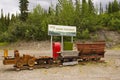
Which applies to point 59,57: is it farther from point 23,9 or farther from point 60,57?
point 23,9

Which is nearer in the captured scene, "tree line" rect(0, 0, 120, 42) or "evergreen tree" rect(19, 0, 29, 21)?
"tree line" rect(0, 0, 120, 42)

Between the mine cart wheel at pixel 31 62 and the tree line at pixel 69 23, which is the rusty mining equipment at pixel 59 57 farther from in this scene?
the tree line at pixel 69 23

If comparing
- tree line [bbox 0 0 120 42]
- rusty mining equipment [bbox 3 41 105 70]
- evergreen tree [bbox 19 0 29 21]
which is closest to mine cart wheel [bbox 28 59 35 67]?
rusty mining equipment [bbox 3 41 105 70]

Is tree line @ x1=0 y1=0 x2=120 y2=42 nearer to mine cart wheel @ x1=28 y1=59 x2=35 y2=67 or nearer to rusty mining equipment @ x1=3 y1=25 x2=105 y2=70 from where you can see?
rusty mining equipment @ x1=3 y1=25 x2=105 y2=70

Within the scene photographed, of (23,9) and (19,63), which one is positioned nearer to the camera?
(19,63)

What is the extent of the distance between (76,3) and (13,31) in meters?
19.0

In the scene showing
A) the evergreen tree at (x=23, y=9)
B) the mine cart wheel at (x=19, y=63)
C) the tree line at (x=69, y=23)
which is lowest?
the mine cart wheel at (x=19, y=63)

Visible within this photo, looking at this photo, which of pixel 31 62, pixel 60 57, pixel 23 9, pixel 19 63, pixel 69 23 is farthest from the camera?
pixel 23 9

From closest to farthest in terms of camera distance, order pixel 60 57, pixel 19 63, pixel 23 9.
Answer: pixel 19 63 < pixel 60 57 < pixel 23 9

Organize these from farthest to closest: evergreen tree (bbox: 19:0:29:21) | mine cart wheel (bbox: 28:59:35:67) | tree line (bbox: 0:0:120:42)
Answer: evergreen tree (bbox: 19:0:29:21), tree line (bbox: 0:0:120:42), mine cart wheel (bbox: 28:59:35:67)

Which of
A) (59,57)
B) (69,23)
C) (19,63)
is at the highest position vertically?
(69,23)

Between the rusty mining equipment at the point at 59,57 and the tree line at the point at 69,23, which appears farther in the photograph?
the tree line at the point at 69,23

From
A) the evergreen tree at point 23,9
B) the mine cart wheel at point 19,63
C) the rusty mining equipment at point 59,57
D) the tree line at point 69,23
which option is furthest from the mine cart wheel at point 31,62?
the evergreen tree at point 23,9

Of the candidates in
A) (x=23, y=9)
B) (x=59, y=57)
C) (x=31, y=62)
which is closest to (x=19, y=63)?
(x=31, y=62)
